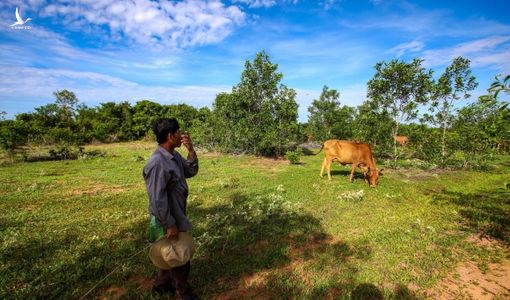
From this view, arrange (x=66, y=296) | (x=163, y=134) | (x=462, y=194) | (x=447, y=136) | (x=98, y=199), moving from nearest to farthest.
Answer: (x=163, y=134), (x=66, y=296), (x=98, y=199), (x=462, y=194), (x=447, y=136)

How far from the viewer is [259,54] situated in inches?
868

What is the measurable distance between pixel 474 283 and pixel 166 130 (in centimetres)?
619

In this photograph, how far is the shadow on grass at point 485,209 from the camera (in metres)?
7.37

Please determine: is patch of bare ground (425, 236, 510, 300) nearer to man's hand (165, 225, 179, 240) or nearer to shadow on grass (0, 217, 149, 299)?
man's hand (165, 225, 179, 240)

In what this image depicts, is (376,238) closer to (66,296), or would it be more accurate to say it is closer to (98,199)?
(66,296)

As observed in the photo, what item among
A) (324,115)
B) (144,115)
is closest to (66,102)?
(144,115)

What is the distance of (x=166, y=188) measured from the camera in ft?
12.9

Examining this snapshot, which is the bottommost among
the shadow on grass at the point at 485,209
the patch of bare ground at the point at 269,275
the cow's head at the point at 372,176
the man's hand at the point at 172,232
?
the patch of bare ground at the point at 269,275

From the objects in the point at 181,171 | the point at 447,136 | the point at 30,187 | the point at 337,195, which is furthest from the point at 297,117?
the point at 181,171

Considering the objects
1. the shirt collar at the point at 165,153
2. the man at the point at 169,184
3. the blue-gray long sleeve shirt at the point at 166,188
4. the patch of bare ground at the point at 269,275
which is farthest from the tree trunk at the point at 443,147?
the shirt collar at the point at 165,153

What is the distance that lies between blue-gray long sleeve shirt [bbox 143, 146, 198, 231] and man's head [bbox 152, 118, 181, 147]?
15 cm

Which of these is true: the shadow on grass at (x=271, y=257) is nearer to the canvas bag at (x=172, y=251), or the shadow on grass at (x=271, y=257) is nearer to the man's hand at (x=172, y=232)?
the canvas bag at (x=172, y=251)

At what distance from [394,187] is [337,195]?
3396 millimetres

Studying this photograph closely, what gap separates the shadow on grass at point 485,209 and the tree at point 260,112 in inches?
487
